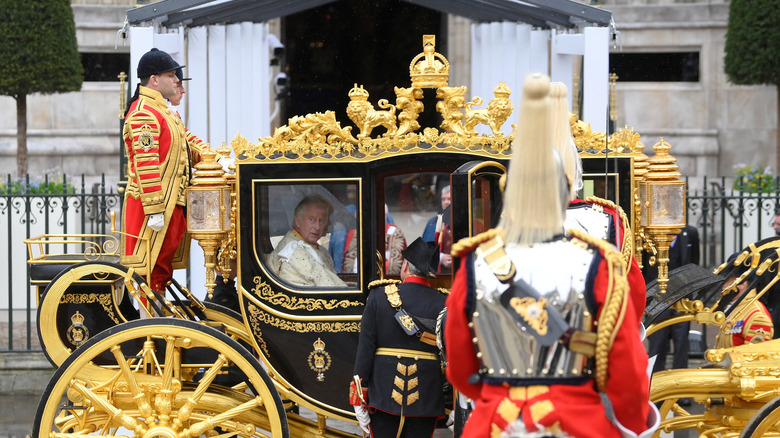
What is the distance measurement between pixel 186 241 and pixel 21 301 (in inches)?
183

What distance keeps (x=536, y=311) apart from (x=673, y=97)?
39.9ft

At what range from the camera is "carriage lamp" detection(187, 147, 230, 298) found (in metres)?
5.23

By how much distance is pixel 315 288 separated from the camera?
5.24 m

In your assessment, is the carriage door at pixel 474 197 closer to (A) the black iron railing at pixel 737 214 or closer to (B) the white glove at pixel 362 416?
(B) the white glove at pixel 362 416

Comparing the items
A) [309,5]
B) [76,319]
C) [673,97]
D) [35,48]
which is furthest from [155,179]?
[673,97]

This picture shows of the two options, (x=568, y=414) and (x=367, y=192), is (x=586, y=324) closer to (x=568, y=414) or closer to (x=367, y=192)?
(x=568, y=414)

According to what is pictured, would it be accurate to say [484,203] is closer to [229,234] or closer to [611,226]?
[611,226]

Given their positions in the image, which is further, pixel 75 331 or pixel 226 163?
pixel 226 163

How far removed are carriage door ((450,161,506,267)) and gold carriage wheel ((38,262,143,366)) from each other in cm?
157

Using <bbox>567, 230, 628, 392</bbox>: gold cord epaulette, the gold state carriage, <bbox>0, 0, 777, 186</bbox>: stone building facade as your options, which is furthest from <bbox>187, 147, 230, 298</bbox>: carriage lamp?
<bbox>0, 0, 777, 186</bbox>: stone building facade

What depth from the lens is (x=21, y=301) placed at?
9.92m

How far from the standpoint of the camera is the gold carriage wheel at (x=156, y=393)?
492 cm

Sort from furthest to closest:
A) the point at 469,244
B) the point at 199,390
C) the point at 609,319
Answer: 1. the point at 199,390
2. the point at 469,244
3. the point at 609,319

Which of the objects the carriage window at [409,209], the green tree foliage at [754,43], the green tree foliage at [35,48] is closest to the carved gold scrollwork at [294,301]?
the carriage window at [409,209]
